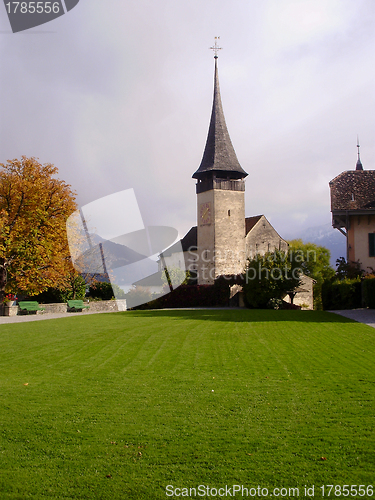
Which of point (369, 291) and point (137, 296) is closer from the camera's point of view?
point (369, 291)

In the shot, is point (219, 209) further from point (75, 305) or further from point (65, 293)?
point (75, 305)

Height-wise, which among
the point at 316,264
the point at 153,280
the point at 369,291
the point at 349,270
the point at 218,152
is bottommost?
the point at 369,291

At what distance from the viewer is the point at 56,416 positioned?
616cm

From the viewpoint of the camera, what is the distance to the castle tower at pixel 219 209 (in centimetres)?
5028

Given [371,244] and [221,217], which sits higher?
[221,217]

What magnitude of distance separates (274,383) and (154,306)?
3040 centimetres

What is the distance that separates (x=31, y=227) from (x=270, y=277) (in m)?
15.8

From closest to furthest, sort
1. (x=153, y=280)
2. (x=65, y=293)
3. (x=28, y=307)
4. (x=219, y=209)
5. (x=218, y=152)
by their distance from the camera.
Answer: (x=28, y=307) < (x=65, y=293) < (x=153, y=280) < (x=219, y=209) < (x=218, y=152)

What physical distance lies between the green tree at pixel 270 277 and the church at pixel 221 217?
1750 cm

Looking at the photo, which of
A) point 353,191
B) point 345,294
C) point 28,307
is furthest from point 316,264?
point 28,307

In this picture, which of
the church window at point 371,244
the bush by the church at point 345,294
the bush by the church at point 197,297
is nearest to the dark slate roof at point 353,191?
the church window at point 371,244

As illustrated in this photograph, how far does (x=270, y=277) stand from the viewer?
3048cm

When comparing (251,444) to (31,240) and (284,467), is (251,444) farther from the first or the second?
(31,240)

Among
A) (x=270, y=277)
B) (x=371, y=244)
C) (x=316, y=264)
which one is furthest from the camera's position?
(x=316, y=264)
